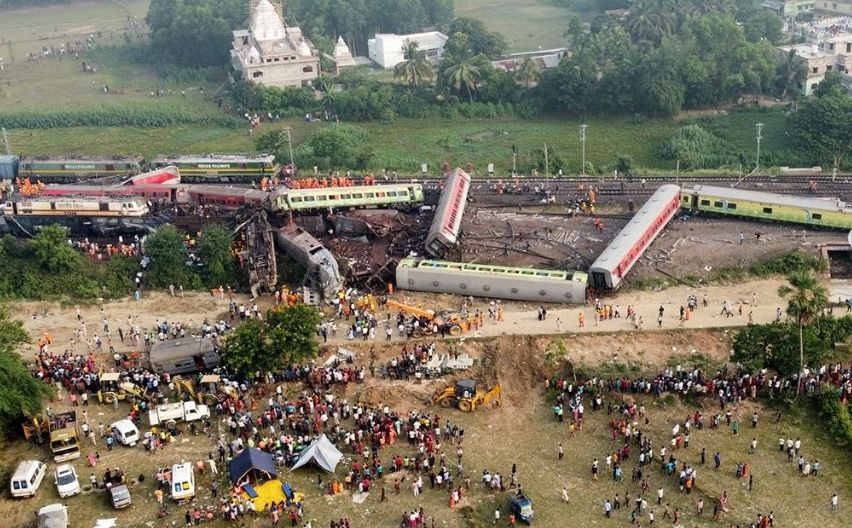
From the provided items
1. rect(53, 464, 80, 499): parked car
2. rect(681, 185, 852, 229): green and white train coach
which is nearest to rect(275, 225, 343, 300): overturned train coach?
rect(53, 464, 80, 499): parked car

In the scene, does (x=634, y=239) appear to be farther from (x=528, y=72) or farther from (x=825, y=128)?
(x=528, y=72)

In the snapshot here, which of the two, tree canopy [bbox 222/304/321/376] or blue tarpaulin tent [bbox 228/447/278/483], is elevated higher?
tree canopy [bbox 222/304/321/376]

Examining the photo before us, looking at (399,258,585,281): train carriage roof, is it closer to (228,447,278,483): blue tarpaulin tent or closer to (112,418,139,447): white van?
(228,447,278,483): blue tarpaulin tent

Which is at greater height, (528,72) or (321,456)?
(528,72)

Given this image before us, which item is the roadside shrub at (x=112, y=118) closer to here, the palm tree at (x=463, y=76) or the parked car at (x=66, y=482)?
the palm tree at (x=463, y=76)

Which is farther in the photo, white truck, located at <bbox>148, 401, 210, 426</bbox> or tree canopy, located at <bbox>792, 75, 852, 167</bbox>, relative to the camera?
tree canopy, located at <bbox>792, 75, 852, 167</bbox>

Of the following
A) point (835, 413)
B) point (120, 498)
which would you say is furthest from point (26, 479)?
point (835, 413)
